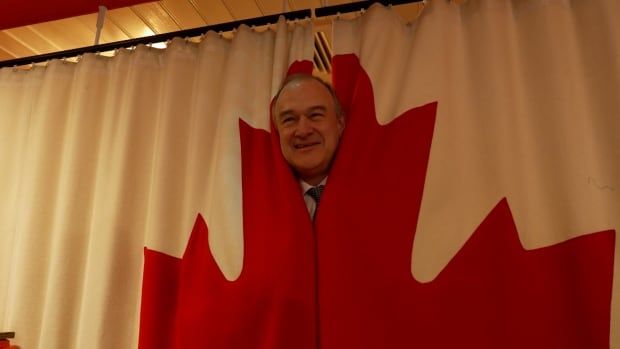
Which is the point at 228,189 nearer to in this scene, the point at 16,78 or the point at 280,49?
the point at 280,49

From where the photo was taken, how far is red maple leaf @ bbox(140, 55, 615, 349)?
0.71 meters

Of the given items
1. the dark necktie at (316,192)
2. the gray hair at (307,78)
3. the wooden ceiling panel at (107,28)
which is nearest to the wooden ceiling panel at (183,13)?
the wooden ceiling panel at (107,28)

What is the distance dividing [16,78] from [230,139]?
943mm

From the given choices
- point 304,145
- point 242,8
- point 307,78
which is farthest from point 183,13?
point 304,145

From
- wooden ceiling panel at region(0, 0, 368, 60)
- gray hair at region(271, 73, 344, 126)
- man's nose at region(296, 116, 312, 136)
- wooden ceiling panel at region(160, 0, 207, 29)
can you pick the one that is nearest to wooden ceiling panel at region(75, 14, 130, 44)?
wooden ceiling panel at region(0, 0, 368, 60)

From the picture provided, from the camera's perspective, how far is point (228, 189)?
3.00ft

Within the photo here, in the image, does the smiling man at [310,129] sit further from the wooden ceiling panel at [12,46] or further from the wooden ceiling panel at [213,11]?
the wooden ceiling panel at [12,46]

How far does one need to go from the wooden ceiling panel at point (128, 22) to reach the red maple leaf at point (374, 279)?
0.81 m

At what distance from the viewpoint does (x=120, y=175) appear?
3.48ft

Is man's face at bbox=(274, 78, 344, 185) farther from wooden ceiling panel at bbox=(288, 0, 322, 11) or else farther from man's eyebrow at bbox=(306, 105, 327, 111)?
wooden ceiling panel at bbox=(288, 0, 322, 11)

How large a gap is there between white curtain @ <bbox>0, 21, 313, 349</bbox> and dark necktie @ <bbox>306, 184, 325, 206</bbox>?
0.62ft

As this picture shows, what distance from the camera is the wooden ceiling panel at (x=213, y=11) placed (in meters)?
1.20

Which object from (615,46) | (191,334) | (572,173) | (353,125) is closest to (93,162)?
(191,334)

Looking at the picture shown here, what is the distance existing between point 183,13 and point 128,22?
216mm
